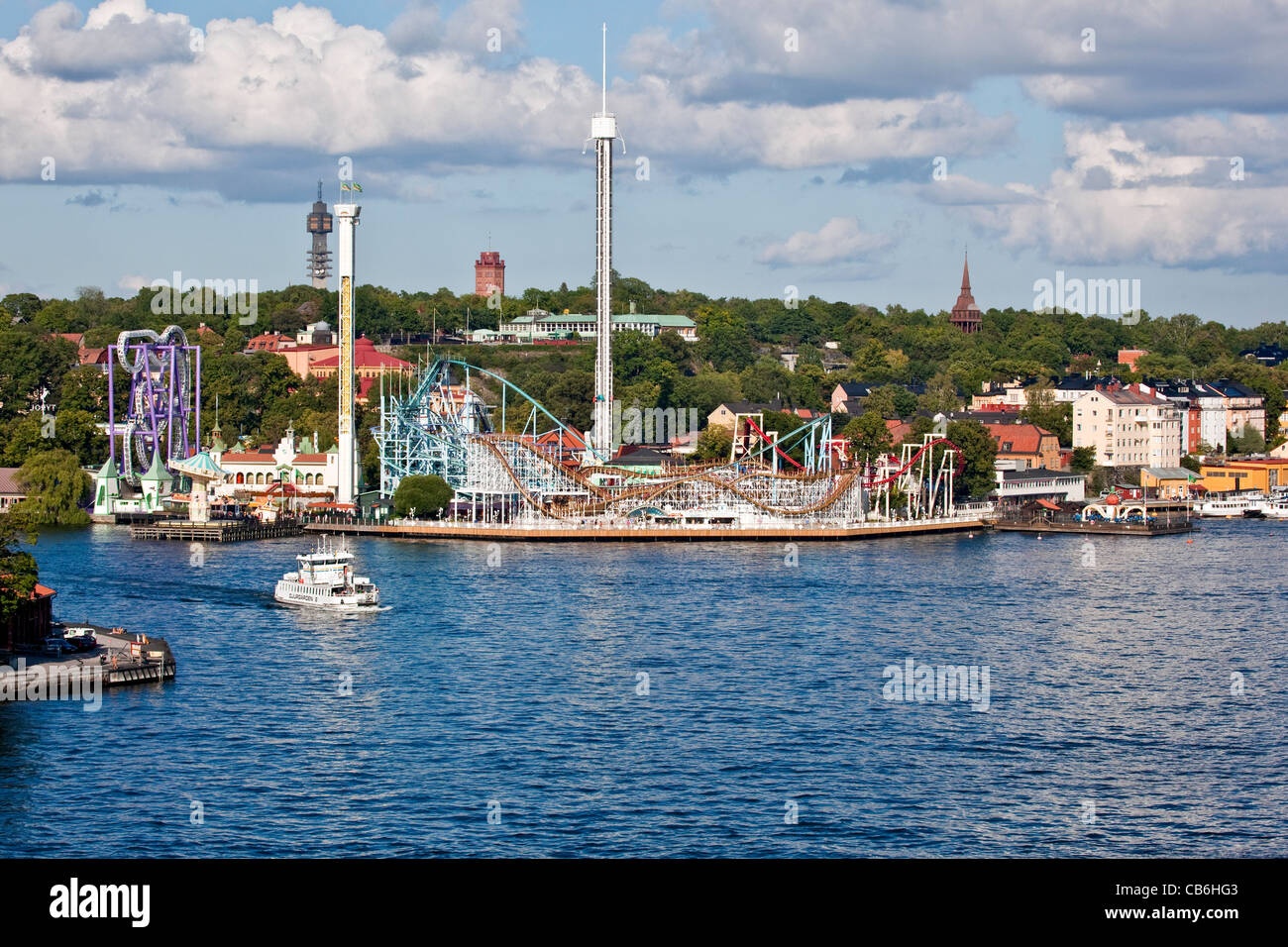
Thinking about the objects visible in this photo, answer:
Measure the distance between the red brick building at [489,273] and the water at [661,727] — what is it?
109m

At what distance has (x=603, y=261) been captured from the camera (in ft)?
262

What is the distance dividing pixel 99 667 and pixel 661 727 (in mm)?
10149

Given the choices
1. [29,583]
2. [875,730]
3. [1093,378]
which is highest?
[1093,378]

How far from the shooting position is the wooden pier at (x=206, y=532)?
59.0 m

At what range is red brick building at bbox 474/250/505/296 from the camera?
499 feet

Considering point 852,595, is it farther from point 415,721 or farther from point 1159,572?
point 415,721

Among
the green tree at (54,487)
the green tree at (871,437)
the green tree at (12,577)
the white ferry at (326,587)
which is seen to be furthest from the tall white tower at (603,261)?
the green tree at (12,577)

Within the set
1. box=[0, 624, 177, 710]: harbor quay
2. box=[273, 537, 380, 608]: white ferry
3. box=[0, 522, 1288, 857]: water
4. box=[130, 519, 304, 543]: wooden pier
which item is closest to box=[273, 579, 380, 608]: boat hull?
box=[273, 537, 380, 608]: white ferry

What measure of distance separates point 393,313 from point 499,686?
9064 cm

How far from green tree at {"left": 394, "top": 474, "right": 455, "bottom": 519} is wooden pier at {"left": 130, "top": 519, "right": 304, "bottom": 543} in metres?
4.84

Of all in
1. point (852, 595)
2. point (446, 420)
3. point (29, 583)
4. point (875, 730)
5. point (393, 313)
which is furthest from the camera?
point (393, 313)

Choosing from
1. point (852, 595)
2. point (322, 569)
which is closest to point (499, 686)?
point (322, 569)

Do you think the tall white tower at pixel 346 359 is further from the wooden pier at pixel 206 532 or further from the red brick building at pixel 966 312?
the red brick building at pixel 966 312

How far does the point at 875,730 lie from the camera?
2538 centimetres
